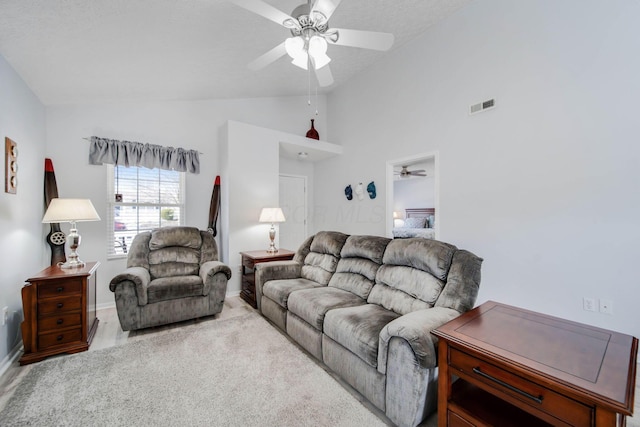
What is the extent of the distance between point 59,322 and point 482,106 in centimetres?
491

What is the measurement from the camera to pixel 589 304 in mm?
2457

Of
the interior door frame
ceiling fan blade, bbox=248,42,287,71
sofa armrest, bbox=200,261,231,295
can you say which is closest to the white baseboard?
sofa armrest, bbox=200,261,231,295

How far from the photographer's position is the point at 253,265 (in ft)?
12.0

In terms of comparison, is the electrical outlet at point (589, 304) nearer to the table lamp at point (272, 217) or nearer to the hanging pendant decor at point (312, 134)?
the table lamp at point (272, 217)

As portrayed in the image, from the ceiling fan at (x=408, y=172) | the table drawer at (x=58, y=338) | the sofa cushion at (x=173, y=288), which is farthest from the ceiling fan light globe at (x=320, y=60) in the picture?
the ceiling fan at (x=408, y=172)

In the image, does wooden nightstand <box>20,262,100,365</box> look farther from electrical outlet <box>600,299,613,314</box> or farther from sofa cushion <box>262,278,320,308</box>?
electrical outlet <box>600,299,613,314</box>

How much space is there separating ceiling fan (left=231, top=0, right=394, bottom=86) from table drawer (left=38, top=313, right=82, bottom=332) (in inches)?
114

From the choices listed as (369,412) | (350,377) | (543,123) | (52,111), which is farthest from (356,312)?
(52,111)

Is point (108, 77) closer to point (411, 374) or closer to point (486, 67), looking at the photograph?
point (411, 374)

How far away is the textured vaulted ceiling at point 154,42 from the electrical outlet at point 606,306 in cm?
357

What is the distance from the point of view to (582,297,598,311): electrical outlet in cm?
243

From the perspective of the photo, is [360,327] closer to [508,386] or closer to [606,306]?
[508,386]

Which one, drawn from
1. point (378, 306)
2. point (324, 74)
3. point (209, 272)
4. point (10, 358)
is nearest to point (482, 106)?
point (324, 74)

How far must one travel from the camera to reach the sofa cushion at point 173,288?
2795 millimetres
